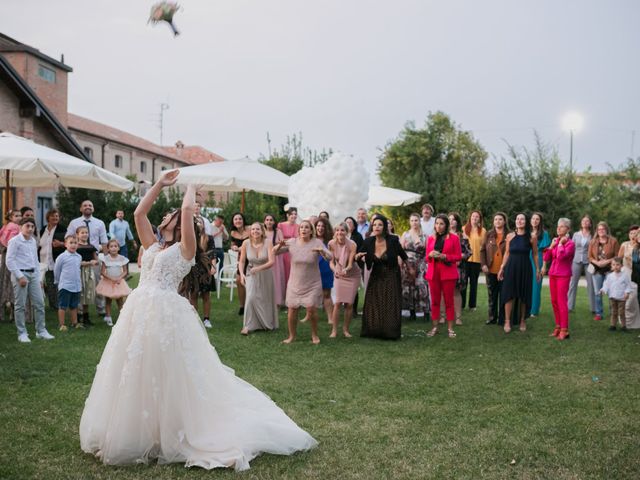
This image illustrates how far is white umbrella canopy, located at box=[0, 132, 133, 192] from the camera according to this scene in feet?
32.8

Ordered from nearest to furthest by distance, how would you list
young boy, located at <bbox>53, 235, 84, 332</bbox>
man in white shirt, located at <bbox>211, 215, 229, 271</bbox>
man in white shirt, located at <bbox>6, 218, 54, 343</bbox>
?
1. man in white shirt, located at <bbox>6, 218, 54, 343</bbox>
2. young boy, located at <bbox>53, 235, 84, 332</bbox>
3. man in white shirt, located at <bbox>211, 215, 229, 271</bbox>

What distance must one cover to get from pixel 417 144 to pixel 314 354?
30.5 meters

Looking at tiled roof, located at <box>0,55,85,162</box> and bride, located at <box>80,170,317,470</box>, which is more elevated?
tiled roof, located at <box>0,55,85,162</box>

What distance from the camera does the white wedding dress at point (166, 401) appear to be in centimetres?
439

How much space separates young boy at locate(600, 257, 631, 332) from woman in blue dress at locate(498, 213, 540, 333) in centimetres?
143

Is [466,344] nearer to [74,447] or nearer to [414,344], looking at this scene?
[414,344]

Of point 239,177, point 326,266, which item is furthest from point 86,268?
point 239,177

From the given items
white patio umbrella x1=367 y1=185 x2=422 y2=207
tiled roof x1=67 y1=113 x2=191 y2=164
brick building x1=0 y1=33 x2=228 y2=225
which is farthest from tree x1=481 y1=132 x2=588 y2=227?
tiled roof x1=67 y1=113 x2=191 y2=164

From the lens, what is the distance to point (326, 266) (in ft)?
38.0

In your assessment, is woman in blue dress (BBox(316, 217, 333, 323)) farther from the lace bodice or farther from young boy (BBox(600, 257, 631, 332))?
the lace bodice

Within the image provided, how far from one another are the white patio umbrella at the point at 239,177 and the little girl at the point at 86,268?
3462 mm

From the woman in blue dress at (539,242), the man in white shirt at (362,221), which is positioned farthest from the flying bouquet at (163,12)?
the man in white shirt at (362,221)

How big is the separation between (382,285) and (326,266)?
6.68 ft

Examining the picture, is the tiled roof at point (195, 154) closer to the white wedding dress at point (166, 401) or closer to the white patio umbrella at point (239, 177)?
the white patio umbrella at point (239, 177)
